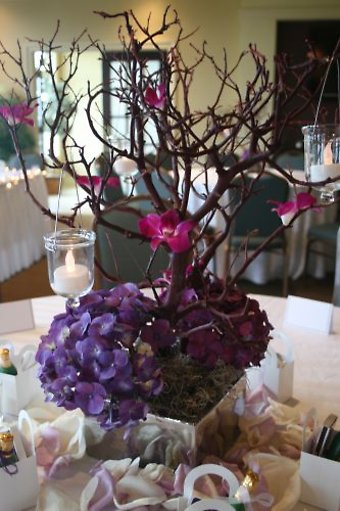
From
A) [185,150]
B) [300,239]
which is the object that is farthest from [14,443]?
[300,239]

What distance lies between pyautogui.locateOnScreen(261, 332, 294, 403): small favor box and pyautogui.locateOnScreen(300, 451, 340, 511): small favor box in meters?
0.29

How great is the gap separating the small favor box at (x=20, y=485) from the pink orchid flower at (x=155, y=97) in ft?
1.71

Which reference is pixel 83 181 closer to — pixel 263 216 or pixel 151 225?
pixel 151 225

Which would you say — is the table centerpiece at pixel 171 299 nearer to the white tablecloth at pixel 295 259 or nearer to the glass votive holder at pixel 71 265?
the glass votive holder at pixel 71 265

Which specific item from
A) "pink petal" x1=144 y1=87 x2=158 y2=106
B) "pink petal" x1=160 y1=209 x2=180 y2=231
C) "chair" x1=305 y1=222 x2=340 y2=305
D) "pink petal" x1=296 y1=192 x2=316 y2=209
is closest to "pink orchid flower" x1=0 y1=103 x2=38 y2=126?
"pink petal" x1=144 y1=87 x2=158 y2=106

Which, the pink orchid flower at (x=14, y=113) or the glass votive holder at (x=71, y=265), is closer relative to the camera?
the glass votive holder at (x=71, y=265)

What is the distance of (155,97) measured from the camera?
80 cm

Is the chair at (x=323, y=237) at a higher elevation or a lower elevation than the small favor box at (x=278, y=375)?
lower

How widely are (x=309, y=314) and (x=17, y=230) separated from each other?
9.09 ft

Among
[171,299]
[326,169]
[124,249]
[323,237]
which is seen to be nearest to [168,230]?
[171,299]

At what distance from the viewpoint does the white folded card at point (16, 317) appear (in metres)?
1.43

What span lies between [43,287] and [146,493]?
10.3 ft

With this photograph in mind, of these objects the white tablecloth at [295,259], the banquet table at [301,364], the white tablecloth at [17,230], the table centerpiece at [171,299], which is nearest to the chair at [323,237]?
the white tablecloth at [295,259]

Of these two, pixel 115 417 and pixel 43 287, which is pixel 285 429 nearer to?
pixel 115 417
